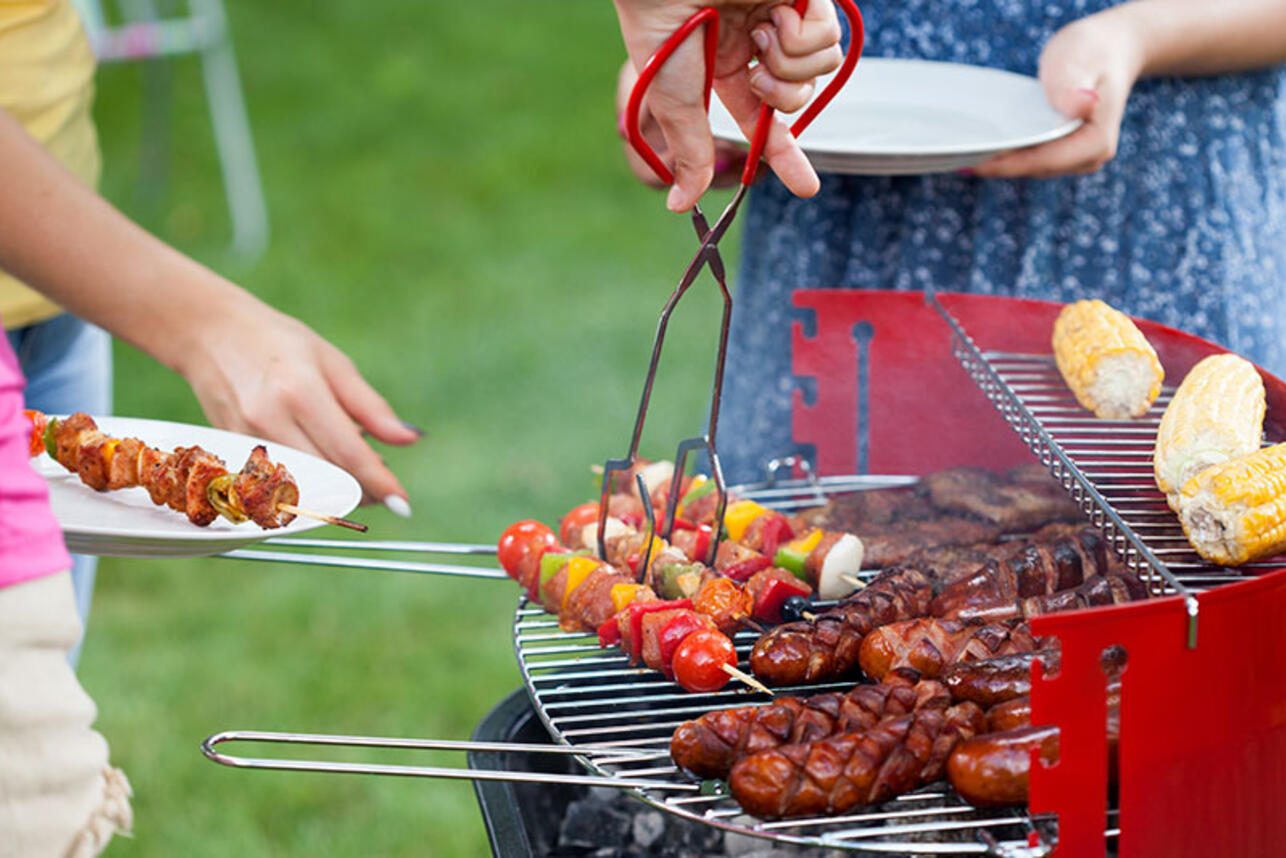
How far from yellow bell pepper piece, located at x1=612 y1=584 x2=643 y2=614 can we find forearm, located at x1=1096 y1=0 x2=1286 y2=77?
163cm

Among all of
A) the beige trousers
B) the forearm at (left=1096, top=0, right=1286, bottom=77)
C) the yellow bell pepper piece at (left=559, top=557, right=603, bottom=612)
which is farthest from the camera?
the forearm at (left=1096, top=0, right=1286, bottom=77)

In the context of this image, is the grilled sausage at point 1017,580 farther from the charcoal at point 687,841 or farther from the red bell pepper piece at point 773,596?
the charcoal at point 687,841

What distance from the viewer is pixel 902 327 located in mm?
2830

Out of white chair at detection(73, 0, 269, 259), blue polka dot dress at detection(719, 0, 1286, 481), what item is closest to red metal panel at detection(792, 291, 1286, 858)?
blue polka dot dress at detection(719, 0, 1286, 481)

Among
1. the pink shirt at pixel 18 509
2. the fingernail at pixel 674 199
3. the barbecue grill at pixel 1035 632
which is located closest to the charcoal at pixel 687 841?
the barbecue grill at pixel 1035 632

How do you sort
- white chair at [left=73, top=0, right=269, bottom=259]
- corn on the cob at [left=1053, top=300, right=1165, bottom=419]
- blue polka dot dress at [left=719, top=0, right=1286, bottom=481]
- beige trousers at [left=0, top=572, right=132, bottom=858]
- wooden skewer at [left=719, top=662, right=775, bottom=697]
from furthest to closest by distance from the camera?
white chair at [left=73, top=0, right=269, bottom=259]
blue polka dot dress at [left=719, top=0, right=1286, bottom=481]
corn on the cob at [left=1053, top=300, right=1165, bottom=419]
wooden skewer at [left=719, top=662, right=775, bottom=697]
beige trousers at [left=0, top=572, right=132, bottom=858]

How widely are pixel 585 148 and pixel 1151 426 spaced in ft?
25.6

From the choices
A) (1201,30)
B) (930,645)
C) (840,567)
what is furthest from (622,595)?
(1201,30)

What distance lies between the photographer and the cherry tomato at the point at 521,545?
2.53 m

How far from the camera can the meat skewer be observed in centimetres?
209

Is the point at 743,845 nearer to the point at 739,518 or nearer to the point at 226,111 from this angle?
the point at 739,518

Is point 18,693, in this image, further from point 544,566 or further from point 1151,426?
point 1151,426

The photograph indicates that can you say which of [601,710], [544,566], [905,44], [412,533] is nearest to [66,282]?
[544,566]

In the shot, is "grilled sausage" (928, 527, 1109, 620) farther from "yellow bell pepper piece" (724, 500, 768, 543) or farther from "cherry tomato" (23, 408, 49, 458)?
"cherry tomato" (23, 408, 49, 458)
